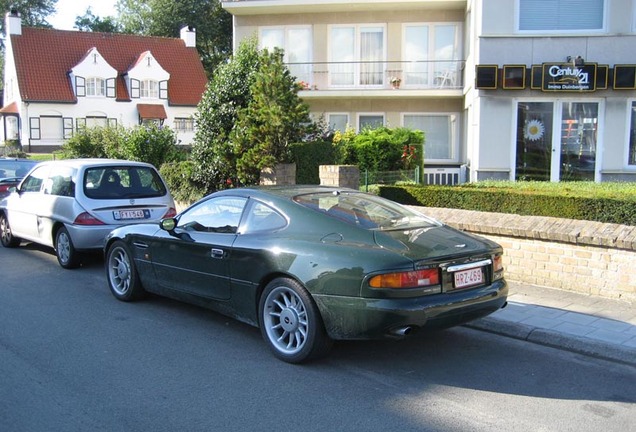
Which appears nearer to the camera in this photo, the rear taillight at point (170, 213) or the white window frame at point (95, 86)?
the rear taillight at point (170, 213)

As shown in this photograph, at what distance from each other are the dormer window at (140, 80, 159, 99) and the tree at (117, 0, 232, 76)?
5.57 metres

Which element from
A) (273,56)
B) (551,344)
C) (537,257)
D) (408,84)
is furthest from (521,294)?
(408,84)

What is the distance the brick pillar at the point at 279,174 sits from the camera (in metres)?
12.7

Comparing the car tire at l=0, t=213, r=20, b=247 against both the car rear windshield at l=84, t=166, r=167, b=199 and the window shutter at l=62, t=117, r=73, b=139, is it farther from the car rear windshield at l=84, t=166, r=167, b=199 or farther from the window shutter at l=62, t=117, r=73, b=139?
the window shutter at l=62, t=117, r=73, b=139

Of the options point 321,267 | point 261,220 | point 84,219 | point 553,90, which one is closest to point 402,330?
point 321,267

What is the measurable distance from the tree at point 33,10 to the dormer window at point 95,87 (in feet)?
84.4

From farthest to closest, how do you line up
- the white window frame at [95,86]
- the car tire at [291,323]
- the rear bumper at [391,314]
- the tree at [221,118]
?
the white window frame at [95,86] → the tree at [221,118] → the car tire at [291,323] → the rear bumper at [391,314]

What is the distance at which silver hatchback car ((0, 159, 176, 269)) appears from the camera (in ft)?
30.0

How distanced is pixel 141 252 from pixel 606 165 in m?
14.2

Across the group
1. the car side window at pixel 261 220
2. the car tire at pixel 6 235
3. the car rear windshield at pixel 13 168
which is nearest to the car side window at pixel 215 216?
the car side window at pixel 261 220

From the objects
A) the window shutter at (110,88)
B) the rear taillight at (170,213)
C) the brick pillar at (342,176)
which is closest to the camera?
the rear taillight at (170,213)

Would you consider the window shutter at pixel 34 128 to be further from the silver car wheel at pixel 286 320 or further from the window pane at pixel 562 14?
the silver car wheel at pixel 286 320

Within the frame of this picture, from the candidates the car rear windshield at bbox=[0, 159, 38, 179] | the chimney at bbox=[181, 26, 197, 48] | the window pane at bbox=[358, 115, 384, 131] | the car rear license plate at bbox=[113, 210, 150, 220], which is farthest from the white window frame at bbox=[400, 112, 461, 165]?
the chimney at bbox=[181, 26, 197, 48]

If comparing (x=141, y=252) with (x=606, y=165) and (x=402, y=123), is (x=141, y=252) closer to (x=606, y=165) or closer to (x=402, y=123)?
(x=606, y=165)
